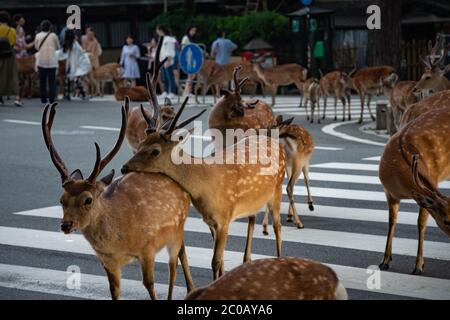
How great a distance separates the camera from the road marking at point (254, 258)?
23.8 ft

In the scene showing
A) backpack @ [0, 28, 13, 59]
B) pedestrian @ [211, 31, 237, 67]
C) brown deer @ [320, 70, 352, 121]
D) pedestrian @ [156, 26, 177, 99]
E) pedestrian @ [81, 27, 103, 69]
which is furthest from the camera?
pedestrian @ [81, 27, 103, 69]

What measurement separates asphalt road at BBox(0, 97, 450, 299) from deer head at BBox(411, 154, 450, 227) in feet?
2.17

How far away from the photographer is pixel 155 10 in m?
37.9

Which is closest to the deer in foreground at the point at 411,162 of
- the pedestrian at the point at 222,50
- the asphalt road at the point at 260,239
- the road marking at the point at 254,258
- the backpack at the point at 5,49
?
the road marking at the point at 254,258

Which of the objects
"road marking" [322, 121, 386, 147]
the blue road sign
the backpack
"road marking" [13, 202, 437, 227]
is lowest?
"road marking" [322, 121, 386, 147]

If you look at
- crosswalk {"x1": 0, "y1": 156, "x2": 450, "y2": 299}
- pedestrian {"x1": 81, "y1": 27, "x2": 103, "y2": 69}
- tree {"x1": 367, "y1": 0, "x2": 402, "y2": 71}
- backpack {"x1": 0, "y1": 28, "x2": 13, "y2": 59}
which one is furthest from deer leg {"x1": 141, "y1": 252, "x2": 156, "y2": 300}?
pedestrian {"x1": 81, "y1": 27, "x2": 103, "y2": 69}

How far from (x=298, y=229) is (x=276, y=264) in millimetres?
4666

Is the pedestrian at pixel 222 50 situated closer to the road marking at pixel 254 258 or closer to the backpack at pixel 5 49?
the backpack at pixel 5 49

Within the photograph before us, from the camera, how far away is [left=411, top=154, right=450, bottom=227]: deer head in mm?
6727

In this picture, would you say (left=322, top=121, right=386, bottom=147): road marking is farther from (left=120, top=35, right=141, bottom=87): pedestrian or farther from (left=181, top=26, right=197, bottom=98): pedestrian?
(left=120, top=35, right=141, bottom=87): pedestrian

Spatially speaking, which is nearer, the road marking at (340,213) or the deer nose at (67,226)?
the deer nose at (67,226)

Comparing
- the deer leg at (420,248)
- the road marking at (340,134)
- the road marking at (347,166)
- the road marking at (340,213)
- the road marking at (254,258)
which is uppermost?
the deer leg at (420,248)

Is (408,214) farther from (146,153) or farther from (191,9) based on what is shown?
(191,9)
